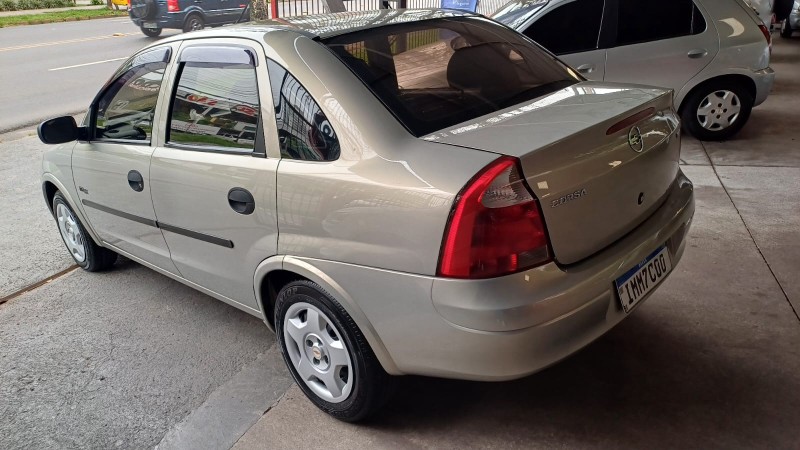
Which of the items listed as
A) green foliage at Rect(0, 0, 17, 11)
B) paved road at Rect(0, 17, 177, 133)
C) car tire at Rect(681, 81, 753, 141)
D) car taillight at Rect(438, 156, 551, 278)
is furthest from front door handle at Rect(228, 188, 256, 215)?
green foliage at Rect(0, 0, 17, 11)

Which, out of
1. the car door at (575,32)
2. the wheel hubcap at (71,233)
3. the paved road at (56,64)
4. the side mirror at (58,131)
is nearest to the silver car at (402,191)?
the side mirror at (58,131)

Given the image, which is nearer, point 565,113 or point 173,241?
point 565,113

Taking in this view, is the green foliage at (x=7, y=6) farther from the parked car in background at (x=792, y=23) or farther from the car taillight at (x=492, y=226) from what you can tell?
the car taillight at (x=492, y=226)

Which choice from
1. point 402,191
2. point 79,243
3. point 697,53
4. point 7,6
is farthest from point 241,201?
point 7,6

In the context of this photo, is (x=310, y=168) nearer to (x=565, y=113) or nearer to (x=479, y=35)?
(x=565, y=113)

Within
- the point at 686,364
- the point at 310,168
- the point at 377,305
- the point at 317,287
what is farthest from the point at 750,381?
the point at 310,168

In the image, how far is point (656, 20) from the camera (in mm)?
6438

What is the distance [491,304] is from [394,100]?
2.90 feet

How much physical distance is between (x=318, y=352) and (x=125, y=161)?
1.57 metres

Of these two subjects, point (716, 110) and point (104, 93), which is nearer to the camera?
point (104, 93)

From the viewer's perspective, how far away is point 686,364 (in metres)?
2.95

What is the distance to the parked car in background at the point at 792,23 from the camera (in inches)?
593

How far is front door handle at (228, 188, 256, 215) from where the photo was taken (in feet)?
8.87

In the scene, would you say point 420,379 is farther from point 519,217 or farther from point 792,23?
point 792,23
